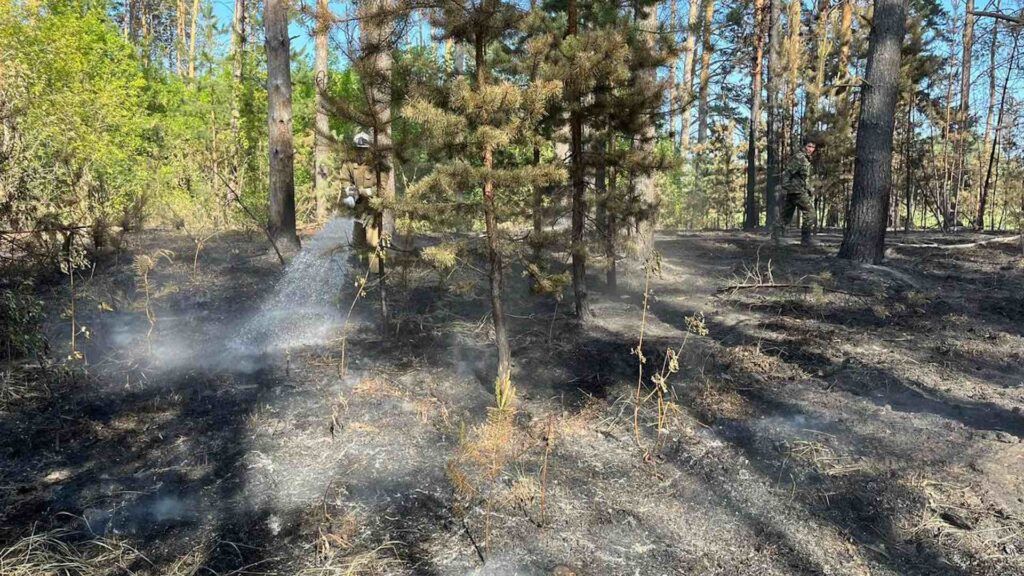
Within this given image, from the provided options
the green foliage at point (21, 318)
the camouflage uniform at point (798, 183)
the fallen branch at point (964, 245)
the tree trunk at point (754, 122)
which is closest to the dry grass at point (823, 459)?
the green foliage at point (21, 318)

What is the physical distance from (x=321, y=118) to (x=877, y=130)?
42.0 ft

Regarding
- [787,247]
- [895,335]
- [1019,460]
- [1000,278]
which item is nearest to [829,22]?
[787,247]

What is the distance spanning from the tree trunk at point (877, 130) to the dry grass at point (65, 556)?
9399mm

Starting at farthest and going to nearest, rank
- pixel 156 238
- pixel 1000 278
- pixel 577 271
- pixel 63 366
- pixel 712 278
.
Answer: pixel 156 238
pixel 712 278
pixel 1000 278
pixel 577 271
pixel 63 366

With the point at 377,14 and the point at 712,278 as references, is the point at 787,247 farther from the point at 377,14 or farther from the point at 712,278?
the point at 377,14

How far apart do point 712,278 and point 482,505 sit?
6.40 meters

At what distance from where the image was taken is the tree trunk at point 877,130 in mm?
8602

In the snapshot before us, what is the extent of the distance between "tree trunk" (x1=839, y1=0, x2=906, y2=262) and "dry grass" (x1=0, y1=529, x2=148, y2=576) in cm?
940

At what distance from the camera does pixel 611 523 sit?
139 inches

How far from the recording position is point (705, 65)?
11547 millimetres

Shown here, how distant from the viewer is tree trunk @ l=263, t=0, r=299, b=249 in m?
9.94

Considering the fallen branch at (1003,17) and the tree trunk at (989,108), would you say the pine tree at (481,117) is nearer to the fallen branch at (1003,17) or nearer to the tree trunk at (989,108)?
the fallen branch at (1003,17)

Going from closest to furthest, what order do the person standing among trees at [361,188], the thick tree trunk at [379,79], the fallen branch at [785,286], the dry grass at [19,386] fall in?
the thick tree trunk at [379,79] < the dry grass at [19,386] < the person standing among trees at [361,188] < the fallen branch at [785,286]

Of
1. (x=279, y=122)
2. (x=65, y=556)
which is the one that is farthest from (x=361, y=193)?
(x=279, y=122)
